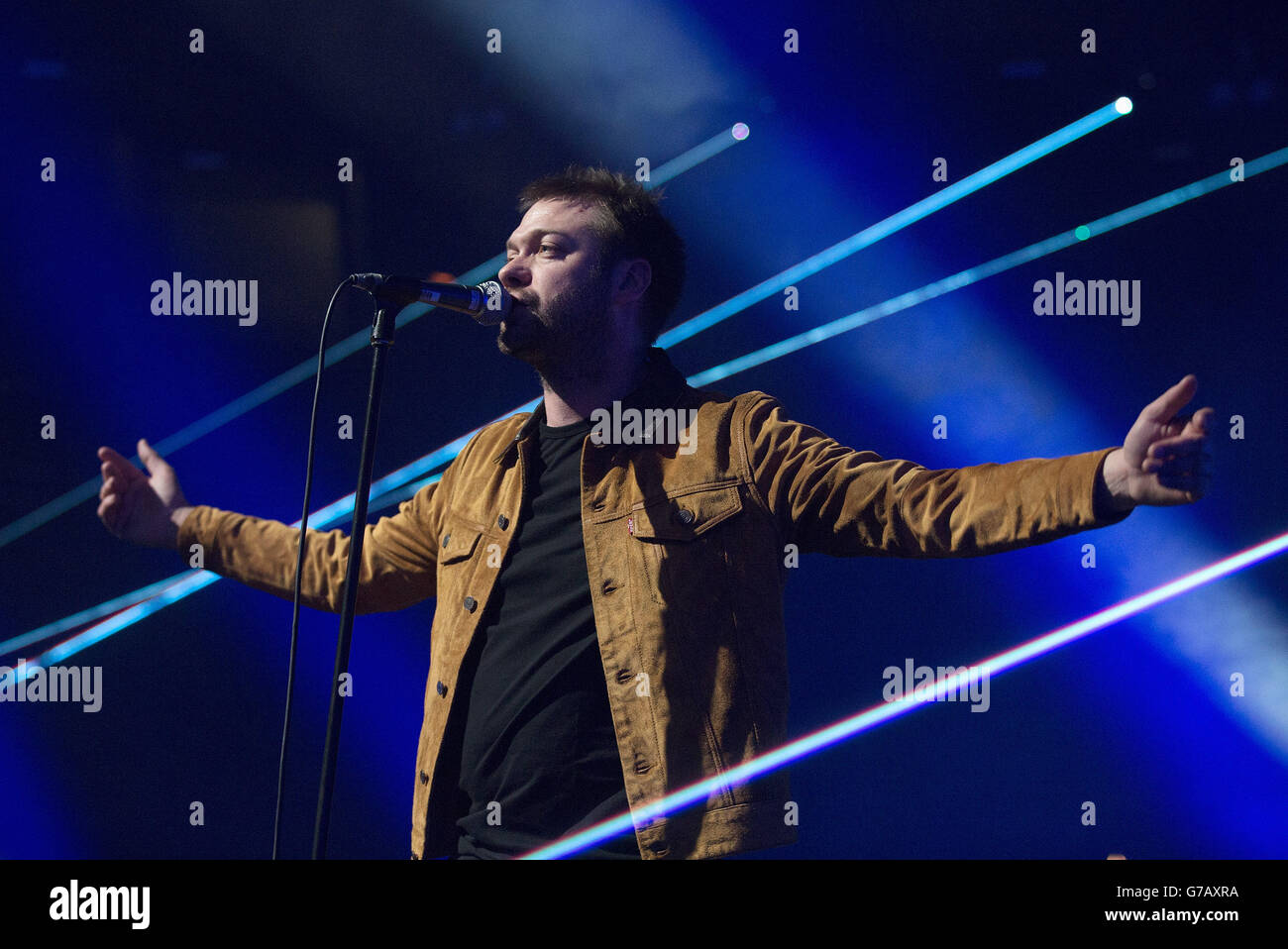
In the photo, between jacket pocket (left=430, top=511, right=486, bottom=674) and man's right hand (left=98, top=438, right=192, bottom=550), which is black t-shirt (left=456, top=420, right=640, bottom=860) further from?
man's right hand (left=98, top=438, right=192, bottom=550)

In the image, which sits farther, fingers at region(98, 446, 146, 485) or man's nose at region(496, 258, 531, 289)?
fingers at region(98, 446, 146, 485)

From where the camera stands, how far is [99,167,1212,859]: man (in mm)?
1901

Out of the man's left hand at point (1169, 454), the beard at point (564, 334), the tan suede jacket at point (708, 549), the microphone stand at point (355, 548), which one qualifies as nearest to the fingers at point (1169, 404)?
the man's left hand at point (1169, 454)

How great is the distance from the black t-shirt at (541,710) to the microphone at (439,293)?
39cm

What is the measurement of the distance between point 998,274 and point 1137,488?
134 cm

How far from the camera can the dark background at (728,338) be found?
285 cm

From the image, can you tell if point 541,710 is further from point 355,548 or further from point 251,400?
point 251,400

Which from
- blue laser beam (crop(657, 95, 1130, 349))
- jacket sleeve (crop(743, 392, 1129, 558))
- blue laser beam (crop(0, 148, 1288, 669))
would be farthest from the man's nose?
blue laser beam (crop(657, 95, 1130, 349))

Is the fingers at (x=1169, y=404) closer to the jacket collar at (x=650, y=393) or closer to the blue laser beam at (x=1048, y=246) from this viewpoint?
the jacket collar at (x=650, y=393)

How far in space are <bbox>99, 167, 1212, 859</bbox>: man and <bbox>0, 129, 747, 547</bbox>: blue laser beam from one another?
578 mm

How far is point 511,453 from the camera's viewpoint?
7.63 ft

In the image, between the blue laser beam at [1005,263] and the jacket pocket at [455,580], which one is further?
the blue laser beam at [1005,263]

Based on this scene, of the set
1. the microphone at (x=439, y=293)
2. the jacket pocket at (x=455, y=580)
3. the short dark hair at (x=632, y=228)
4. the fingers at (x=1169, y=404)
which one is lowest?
the jacket pocket at (x=455, y=580)
